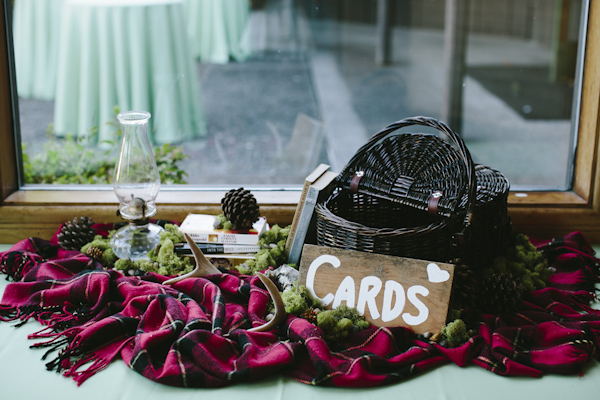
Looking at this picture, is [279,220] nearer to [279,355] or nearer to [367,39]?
[279,355]

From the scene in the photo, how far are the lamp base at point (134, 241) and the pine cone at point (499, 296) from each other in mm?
816

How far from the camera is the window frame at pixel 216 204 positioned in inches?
64.5

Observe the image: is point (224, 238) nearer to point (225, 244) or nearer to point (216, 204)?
point (225, 244)

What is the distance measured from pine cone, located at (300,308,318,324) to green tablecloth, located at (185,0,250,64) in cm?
134

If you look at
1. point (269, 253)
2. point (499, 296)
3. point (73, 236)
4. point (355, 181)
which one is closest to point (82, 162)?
point (73, 236)

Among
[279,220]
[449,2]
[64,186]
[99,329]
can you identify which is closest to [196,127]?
[64,186]

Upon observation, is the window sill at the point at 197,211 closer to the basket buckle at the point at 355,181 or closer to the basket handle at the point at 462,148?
the basket buckle at the point at 355,181

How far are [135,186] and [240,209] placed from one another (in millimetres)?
284

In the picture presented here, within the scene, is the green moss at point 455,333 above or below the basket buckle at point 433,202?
below

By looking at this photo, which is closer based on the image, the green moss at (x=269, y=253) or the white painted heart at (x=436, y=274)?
the white painted heart at (x=436, y=274)

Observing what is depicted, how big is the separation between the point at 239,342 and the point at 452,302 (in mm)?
437

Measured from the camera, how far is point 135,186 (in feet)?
4.77

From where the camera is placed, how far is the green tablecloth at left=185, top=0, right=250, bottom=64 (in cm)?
212

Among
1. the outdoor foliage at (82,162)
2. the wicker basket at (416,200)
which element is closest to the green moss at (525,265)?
the wicker basket at (416,200)
